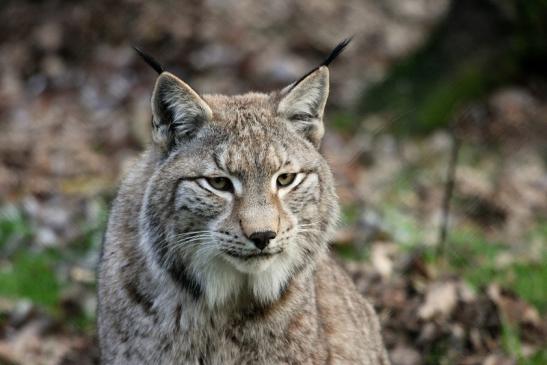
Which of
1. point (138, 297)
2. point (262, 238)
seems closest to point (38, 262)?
point (138, 297)

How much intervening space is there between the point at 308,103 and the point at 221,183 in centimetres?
76

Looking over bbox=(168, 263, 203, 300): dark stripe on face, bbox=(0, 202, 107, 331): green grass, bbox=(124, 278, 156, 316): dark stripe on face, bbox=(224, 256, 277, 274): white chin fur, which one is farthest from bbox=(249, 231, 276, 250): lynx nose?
bbox=(0, 202, 107, 331): green grass

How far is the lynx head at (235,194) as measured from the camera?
4617mm

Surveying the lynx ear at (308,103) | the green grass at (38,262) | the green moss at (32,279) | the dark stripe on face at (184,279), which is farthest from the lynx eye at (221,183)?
the green moss at (32,279)

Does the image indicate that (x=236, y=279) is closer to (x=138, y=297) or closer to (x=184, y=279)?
(x=184, y=279)

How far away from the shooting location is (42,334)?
696 cm

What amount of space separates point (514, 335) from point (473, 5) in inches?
200

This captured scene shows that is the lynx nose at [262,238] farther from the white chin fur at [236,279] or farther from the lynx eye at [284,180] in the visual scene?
the lynx eye at [284,180]

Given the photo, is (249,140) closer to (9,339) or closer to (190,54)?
(9,339)

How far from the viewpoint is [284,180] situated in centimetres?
483

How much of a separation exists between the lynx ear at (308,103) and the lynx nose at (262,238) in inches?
34.9

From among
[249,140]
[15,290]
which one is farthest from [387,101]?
[249,140]

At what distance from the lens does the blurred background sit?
684cm

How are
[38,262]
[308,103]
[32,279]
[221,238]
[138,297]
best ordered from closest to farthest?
1. [221,238]
2. [138,297]
3. [308,103]
4. [32,279]
5. [38,262]
